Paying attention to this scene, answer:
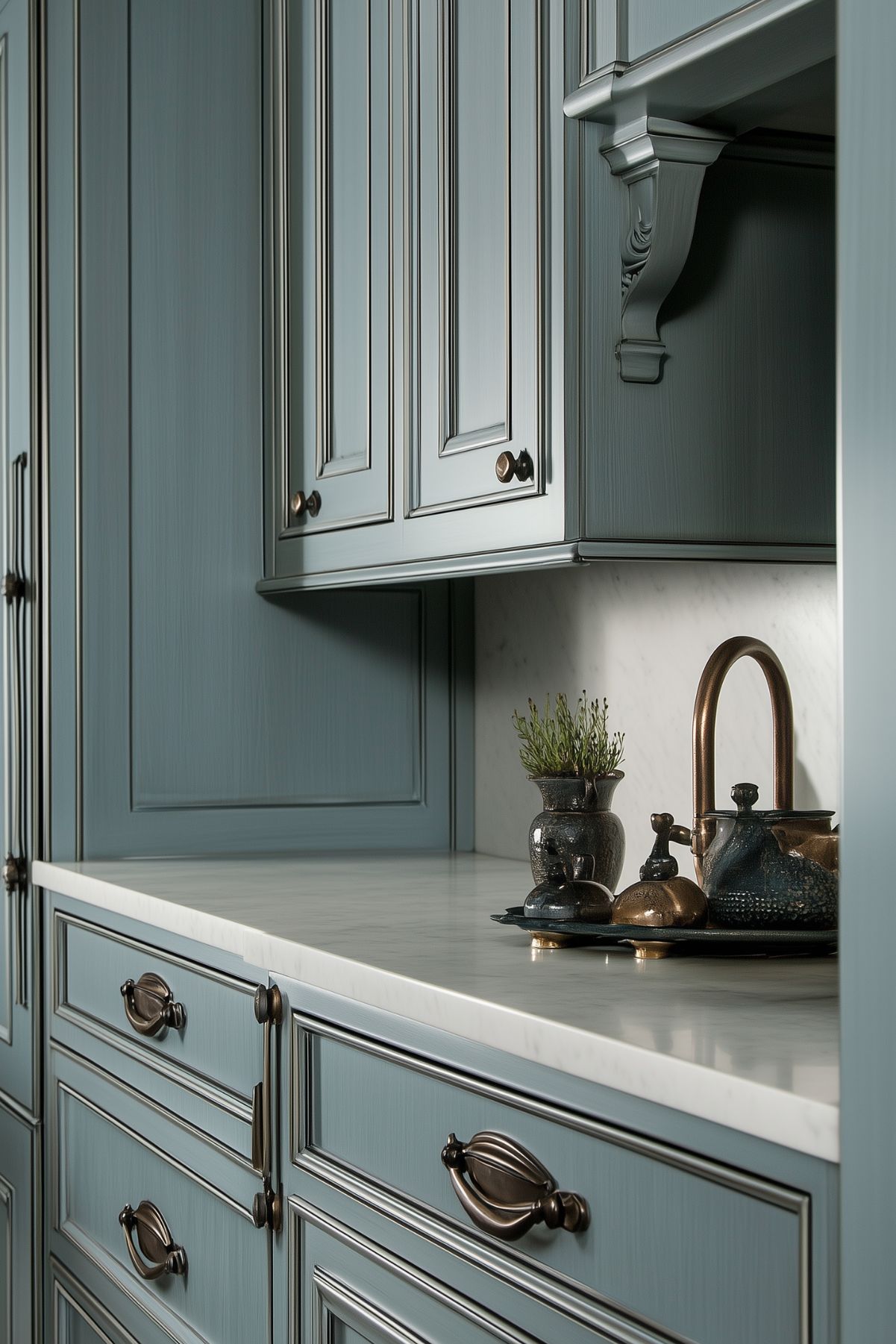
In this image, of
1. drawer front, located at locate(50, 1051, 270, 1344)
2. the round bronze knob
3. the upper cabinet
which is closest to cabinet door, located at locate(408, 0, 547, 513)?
the upper cabinet

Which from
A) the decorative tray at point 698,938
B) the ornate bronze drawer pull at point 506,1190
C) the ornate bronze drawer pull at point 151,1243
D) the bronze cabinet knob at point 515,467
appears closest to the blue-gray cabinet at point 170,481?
the ornate bronze drawer pull at point 151,1243

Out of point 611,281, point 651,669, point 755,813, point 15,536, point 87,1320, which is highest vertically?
point 611,281

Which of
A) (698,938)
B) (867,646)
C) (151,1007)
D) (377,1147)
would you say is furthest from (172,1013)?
(867,646)

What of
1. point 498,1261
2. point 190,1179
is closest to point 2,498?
point 190,1179

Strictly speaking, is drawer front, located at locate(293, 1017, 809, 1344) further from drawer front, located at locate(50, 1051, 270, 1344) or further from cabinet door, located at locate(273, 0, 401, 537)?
cabinet door, located at locate(273, 0, 401, 537)

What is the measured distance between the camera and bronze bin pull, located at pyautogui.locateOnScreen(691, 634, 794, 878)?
1.50m

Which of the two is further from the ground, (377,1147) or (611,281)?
(611,281)

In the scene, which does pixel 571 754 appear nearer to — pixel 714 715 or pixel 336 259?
pixel 714 715

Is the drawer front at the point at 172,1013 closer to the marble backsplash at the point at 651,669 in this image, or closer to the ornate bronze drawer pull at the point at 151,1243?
the ornate bronze drawer pull at the point at 151,1243

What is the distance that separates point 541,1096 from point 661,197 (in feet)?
2.87

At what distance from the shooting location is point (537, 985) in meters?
1.21

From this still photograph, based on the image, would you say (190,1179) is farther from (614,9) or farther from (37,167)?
(37,167)

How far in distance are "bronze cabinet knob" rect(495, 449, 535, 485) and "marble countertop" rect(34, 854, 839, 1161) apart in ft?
1.55

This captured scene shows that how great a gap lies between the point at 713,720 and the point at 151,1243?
3.19 feet
